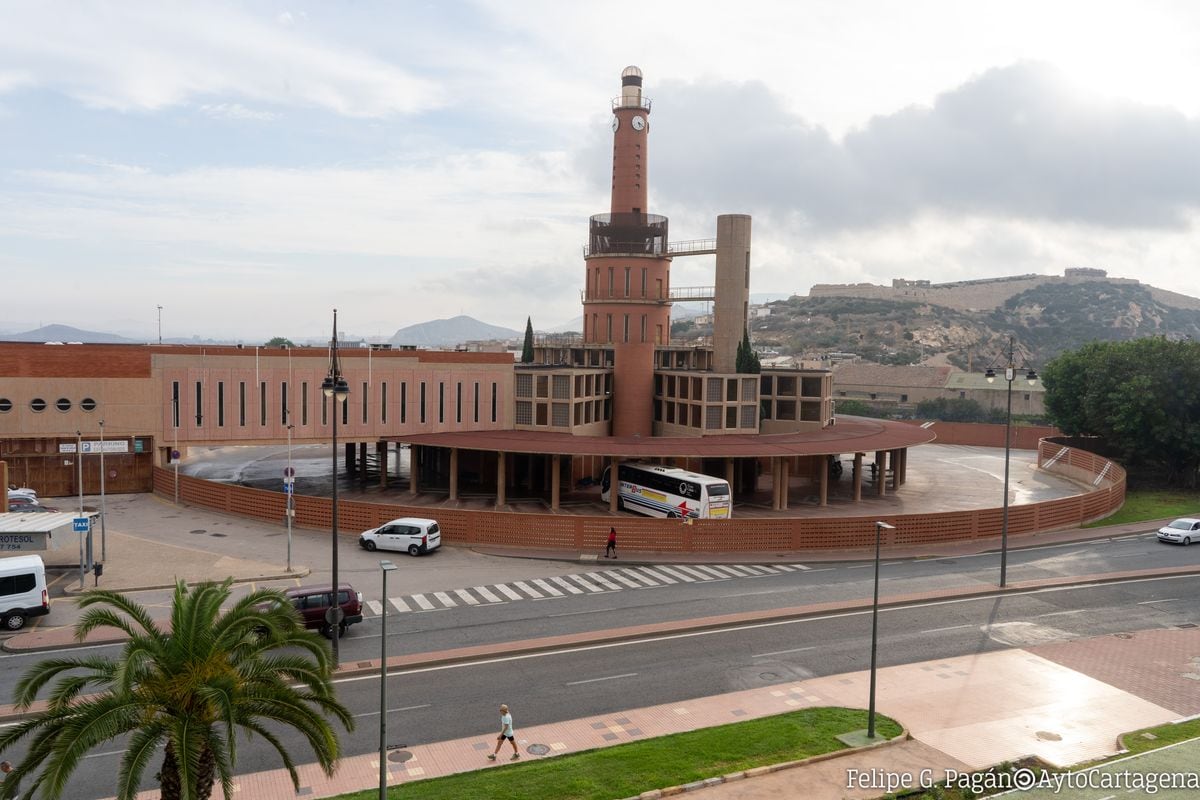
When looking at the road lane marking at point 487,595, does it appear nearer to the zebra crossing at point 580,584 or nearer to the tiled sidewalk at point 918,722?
the zebra crossing at point 580,584

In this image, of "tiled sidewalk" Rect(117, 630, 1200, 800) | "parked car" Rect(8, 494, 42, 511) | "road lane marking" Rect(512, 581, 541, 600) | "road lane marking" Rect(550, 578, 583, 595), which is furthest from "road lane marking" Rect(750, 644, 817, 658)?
"parked car" Rect(8, 494, 42, 511)

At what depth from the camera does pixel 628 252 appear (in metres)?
66.9

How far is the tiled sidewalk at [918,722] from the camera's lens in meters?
18.1

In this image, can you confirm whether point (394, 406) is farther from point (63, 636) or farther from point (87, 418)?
point (63, 636)

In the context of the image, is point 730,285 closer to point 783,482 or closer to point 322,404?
point 783,482

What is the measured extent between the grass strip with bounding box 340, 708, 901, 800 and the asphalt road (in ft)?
8.13

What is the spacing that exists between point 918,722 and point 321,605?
1859cm

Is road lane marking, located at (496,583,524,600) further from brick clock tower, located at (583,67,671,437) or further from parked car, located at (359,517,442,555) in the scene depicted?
brick clock tower, located at (583,67,671,437)

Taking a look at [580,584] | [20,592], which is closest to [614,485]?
[580,584]

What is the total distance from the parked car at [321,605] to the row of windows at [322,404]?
2483 cm

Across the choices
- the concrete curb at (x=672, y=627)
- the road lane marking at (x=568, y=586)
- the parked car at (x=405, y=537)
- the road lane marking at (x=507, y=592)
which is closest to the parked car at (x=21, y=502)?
the parked car at (x=405, y=537)

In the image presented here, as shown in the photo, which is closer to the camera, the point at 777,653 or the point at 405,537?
the point at 777,653

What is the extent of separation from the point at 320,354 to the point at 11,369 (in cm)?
1678

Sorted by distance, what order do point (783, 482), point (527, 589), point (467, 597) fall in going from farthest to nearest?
point (783, 482), point (527, 589), point (467, 597)
